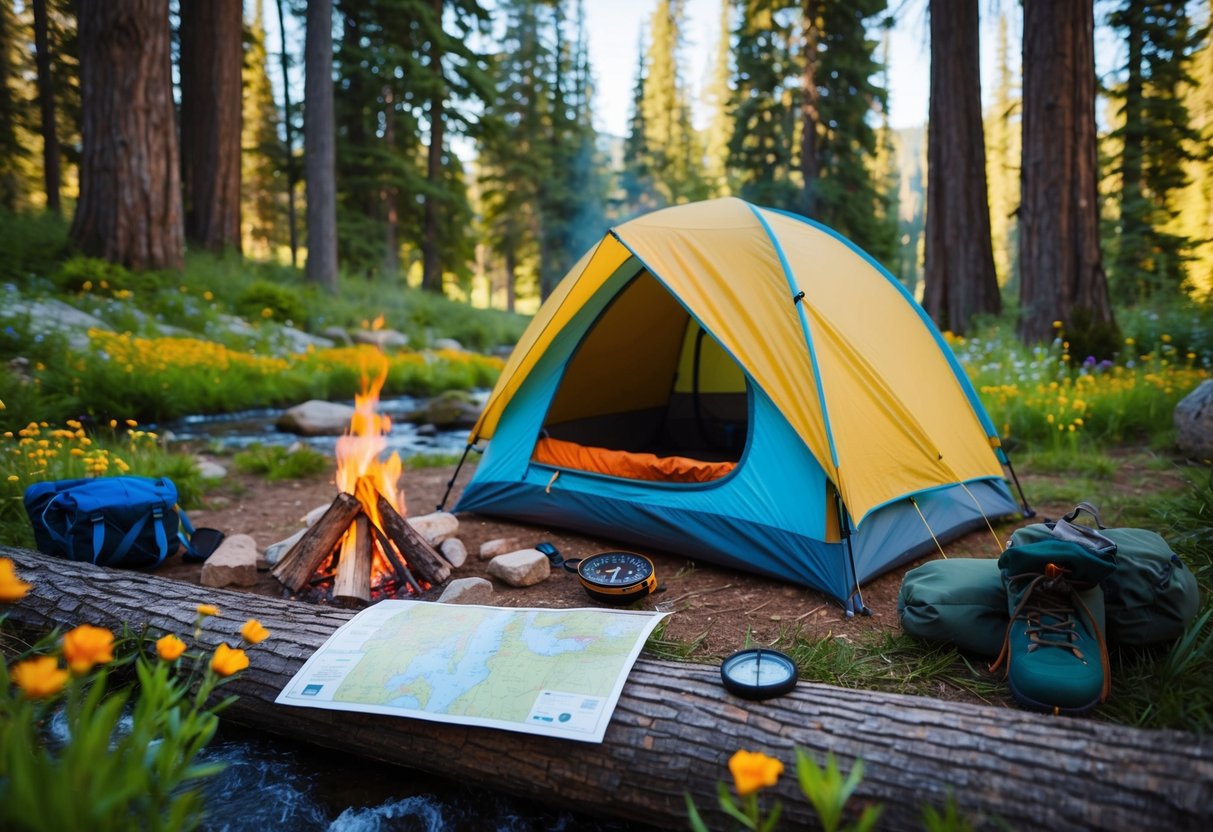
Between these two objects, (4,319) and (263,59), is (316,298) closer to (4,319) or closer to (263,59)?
(4,319)

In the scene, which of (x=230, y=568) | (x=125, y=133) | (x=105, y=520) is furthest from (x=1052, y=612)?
(x=125, y=133)

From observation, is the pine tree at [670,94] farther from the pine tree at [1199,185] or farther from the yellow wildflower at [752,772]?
the yellow wildflower at [752,772]

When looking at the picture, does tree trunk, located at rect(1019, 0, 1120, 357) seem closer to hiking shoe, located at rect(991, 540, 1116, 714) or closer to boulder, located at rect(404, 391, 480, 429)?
hiking shoe, located at rect(991, 540, 1116, 714)

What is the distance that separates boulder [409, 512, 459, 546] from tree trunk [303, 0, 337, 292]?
30.8 feet

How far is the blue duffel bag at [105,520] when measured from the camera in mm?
2814

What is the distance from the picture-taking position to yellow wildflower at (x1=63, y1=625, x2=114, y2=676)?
1.08 meters

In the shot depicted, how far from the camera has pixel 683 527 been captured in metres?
3.29

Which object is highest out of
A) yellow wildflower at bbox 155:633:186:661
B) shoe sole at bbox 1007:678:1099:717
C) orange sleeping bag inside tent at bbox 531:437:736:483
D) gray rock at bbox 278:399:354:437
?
gray rock at bbox 278:399:354:437

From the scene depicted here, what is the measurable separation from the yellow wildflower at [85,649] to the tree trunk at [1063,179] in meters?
7.41

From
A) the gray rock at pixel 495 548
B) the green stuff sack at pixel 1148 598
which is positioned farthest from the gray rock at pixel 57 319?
the green stuff sack at pixel 1148 598

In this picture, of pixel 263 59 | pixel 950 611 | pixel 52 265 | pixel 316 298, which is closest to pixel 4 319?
pixel 52 265

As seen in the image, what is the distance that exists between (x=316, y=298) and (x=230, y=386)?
425cm

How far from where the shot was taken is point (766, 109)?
59.1 ft

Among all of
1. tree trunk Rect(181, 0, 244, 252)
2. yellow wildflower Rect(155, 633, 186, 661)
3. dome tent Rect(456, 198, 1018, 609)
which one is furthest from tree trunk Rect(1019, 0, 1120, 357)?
tree trunk Rect(181, 0, 244, 252)
